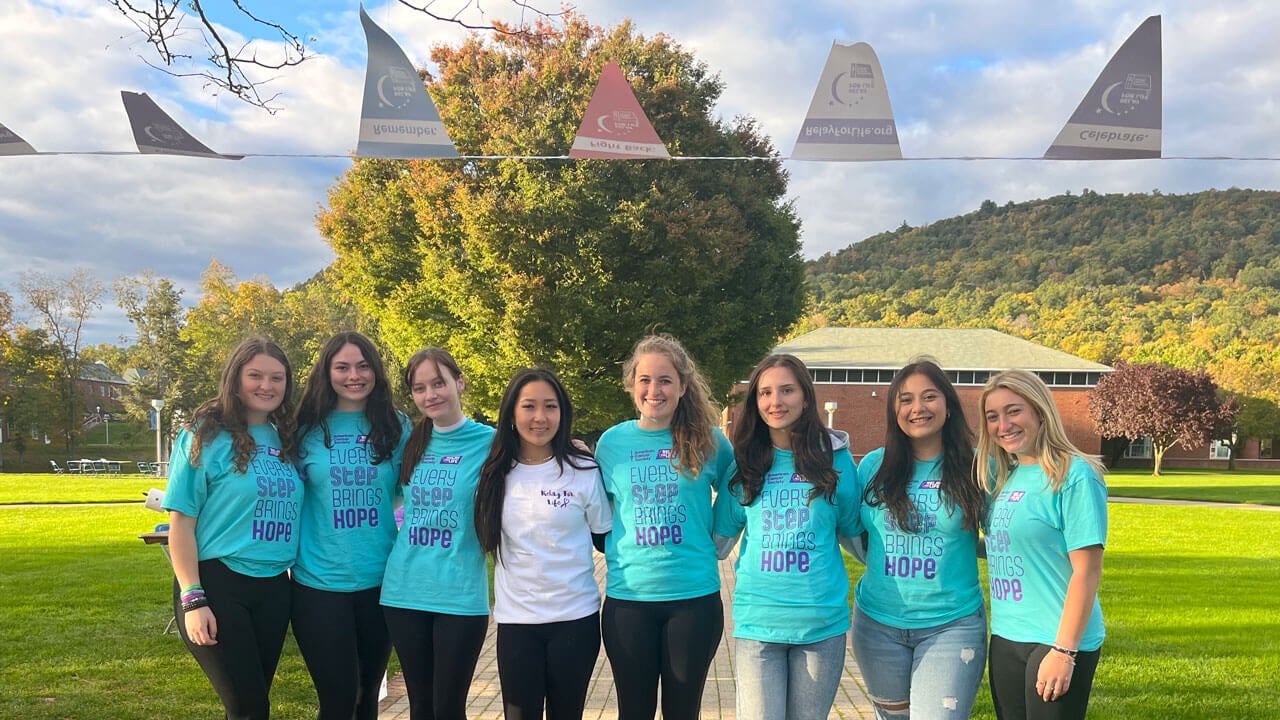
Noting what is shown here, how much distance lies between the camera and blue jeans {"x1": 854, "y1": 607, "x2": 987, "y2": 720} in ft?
9.53

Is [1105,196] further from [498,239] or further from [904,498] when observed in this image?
[904,498]

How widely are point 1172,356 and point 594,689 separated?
222ft

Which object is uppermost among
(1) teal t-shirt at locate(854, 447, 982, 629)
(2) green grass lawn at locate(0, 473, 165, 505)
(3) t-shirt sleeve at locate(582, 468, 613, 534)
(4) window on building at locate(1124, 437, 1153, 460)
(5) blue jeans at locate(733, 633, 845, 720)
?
(3) t-shirt sleeve at locate(582, 468, 613, 534)

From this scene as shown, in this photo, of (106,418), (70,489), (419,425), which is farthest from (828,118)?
(106,418)

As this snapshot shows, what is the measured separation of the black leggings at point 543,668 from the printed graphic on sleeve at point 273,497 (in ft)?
3.23

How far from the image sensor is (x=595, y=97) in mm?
5254

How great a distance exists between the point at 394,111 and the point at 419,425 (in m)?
2.39

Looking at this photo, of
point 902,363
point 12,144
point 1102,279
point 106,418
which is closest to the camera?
point 12,144

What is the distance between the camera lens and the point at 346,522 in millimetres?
3389

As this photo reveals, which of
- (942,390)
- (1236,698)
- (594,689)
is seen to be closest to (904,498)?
(942,390)

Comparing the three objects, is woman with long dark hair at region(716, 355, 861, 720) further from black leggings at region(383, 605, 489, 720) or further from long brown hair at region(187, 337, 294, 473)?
long brown hair at region(187, 337, 294, 473)

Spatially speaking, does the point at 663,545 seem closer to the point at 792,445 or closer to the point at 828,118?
the point at 792,445

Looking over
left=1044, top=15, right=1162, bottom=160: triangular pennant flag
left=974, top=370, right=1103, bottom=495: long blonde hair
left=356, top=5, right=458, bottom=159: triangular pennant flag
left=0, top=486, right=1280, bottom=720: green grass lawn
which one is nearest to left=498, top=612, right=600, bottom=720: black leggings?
left=974, top=370, right=1103, bottom=495: long blonde hair

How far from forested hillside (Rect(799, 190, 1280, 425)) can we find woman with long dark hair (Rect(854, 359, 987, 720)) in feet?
207
